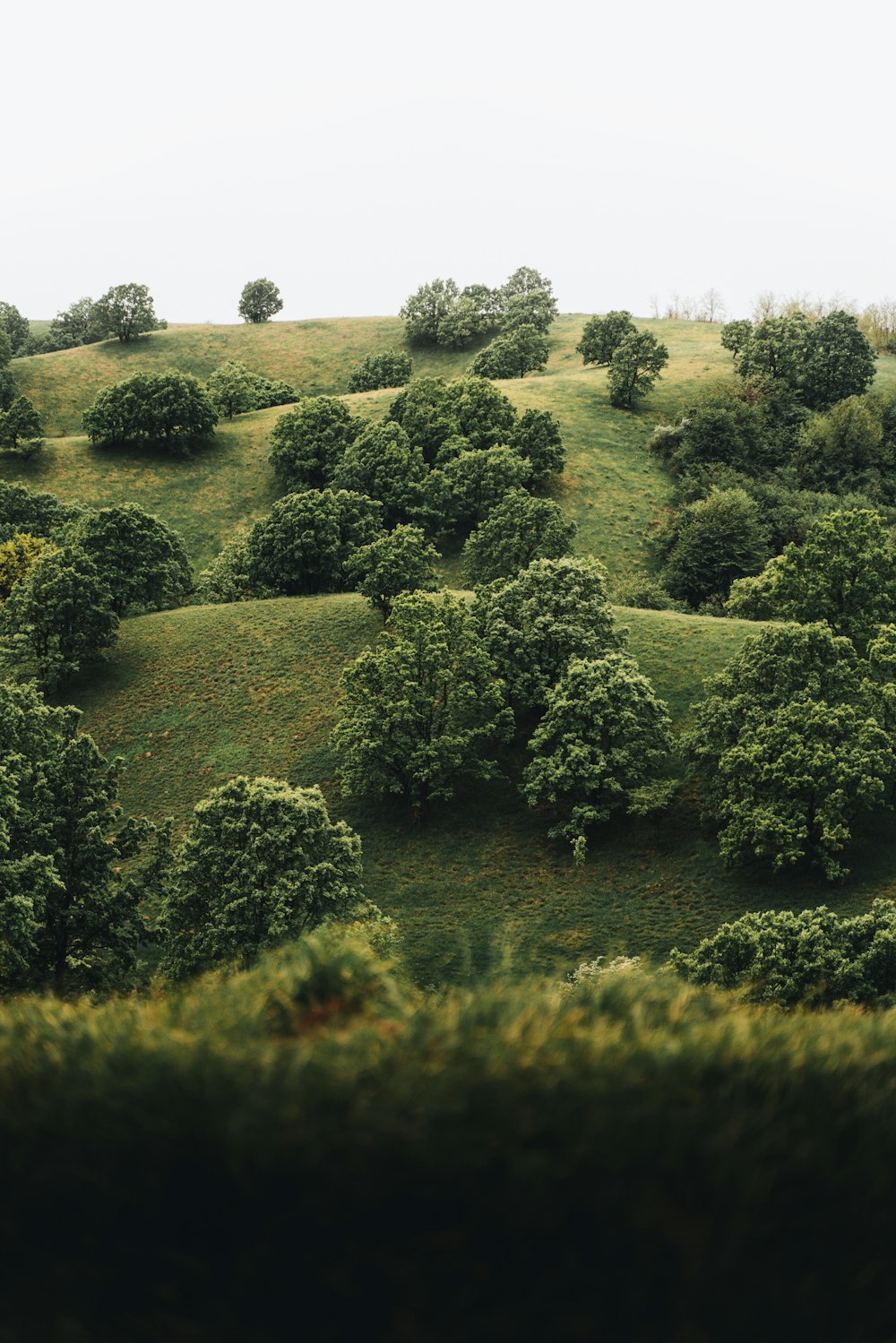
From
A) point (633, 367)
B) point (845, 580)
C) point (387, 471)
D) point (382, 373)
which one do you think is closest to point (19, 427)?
point (387, 471)

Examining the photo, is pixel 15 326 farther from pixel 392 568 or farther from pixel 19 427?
pixel 392 568

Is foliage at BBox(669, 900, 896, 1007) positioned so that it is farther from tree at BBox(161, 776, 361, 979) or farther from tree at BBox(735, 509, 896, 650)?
tree at BBox(735, 509, 896, 650)

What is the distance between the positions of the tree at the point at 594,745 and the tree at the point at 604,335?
96031 mm

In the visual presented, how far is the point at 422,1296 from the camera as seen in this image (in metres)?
5.82

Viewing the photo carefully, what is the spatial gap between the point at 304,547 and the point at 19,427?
166ft

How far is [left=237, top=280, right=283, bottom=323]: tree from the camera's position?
182 meters

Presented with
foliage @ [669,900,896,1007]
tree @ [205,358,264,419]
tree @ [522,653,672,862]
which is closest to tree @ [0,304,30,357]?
tree @ [205,358,264,419]

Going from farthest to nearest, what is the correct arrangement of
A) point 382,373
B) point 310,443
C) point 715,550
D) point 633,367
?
1. point 382,373
2. point 633,367
3. point 310,443
4. point 715,550

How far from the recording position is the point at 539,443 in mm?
96938

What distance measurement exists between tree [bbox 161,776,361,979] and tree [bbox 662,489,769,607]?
54709 mm

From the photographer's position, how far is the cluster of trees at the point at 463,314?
499ft

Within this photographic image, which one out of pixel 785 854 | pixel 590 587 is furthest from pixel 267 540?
pixel 785 854

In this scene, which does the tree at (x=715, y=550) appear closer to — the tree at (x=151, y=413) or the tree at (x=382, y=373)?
the tree at (x=151, y=413)

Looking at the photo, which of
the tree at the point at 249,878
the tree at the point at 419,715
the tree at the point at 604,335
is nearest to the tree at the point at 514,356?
the tree at the point at 604,335
